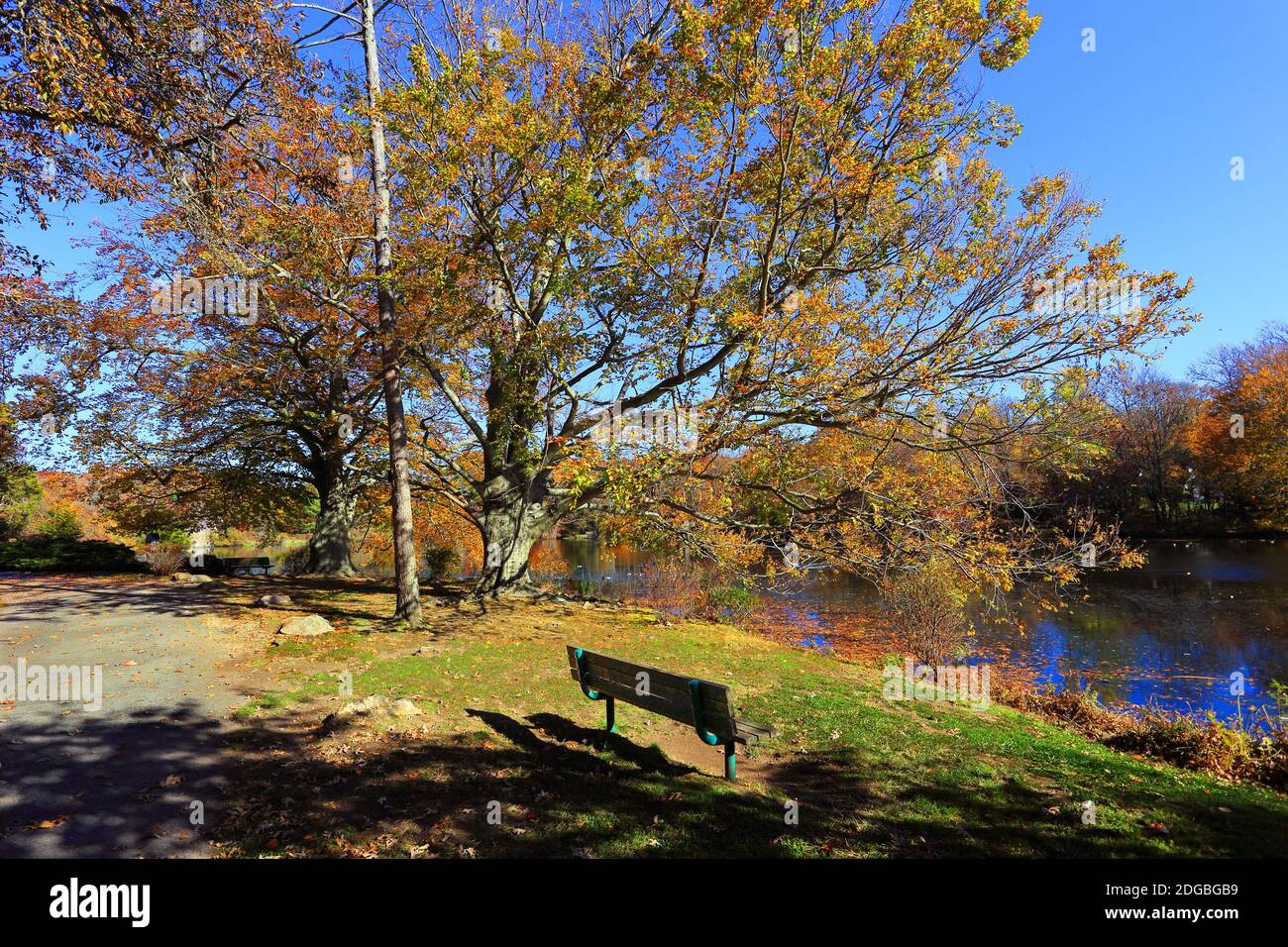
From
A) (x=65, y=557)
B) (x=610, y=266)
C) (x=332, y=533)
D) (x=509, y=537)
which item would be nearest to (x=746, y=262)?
(x=610, y=266)

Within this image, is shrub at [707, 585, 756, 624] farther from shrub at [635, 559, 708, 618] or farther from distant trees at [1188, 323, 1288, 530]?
distant trees at [1188, 323, 1288, 530]

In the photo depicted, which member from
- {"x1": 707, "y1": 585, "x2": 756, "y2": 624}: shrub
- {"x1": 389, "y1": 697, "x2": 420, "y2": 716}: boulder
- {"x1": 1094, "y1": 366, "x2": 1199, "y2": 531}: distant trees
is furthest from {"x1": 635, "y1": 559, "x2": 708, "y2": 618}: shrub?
{"x1": 1094, "y1": 366, "x2": 1199, "y2": 531}: distant trees

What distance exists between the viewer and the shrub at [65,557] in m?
17.8

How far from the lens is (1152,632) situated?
57.5 feet

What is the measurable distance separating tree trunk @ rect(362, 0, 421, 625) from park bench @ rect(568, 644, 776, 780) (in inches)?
221

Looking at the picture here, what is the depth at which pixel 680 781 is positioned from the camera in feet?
16.9

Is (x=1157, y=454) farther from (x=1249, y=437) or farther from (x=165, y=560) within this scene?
(x=165, y=560)

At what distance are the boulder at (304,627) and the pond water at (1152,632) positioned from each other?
1130 cm

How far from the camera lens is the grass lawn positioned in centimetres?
405

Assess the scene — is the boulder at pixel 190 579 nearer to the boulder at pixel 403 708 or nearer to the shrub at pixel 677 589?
the shrub at pixel 677 589

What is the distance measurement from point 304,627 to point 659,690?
21.9 feet

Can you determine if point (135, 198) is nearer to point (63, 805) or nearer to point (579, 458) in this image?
point (579, 458)
